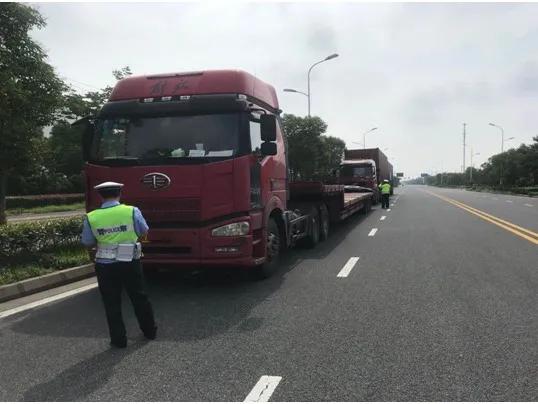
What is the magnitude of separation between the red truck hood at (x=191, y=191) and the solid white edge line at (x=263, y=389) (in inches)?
125

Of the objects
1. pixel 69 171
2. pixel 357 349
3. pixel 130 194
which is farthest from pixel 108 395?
pixel 69 171

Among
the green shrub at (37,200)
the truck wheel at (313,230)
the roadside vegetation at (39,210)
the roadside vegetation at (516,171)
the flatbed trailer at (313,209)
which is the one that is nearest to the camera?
the flatbed trailer at (313,209)

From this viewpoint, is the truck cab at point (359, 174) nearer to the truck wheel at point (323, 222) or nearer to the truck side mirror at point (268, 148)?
the truck wheel at point (323, 222)

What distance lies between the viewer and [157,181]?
22.6 ft

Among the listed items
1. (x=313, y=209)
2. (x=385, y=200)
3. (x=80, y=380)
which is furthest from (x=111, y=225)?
(x=385, y=200)

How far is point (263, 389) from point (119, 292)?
80.1 inches

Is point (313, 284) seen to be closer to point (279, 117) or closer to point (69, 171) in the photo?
point (279, 117)

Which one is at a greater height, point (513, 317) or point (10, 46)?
point (10, 46)

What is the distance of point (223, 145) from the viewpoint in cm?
707

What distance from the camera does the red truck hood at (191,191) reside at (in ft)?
22.4

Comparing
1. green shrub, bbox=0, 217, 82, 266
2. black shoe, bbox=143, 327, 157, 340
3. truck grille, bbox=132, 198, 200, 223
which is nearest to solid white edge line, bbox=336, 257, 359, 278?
truck grille, bbox=132, 198, 200, 223

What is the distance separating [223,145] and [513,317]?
424cm

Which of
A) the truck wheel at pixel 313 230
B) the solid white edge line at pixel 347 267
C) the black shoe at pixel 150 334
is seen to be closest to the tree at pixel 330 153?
the truck wheel at pixel 313 230

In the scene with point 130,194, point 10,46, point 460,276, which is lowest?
point 460,276
